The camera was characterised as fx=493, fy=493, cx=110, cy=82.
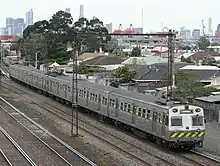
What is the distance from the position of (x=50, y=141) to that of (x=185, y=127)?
693 centimetres

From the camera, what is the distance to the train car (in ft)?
70.4

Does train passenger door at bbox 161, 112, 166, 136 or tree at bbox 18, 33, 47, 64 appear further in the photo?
tree at bbox 18, 33, 47, 64

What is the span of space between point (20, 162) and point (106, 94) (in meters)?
11.7

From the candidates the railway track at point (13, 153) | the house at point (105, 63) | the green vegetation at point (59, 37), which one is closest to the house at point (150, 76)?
the house at point (105, 63)

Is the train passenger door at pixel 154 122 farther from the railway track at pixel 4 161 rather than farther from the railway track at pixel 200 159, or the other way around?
the railway track at pixel 4 161

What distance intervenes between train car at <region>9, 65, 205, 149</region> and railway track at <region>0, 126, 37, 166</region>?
603 cm

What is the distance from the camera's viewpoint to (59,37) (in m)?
110

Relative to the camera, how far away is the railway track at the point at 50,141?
1964cm

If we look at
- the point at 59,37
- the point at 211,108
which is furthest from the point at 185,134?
the point at 59,37

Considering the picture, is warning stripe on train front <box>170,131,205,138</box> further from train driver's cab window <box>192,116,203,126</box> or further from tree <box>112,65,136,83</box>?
tree <box>112,65,136,83</box>

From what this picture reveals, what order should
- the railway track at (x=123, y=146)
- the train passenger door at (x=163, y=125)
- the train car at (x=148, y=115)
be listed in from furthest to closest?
the train passenger door at (x=163, y=125), the train car at (x=148, y=115), the railway track at (x=123, y=146)

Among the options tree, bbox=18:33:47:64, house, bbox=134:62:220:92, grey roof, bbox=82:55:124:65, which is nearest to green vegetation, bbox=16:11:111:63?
tree, bbox=18:33:47:64

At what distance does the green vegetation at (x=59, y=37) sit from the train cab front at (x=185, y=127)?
2897 inches

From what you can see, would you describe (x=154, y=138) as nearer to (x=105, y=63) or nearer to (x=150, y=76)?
(x=150, y=76)
